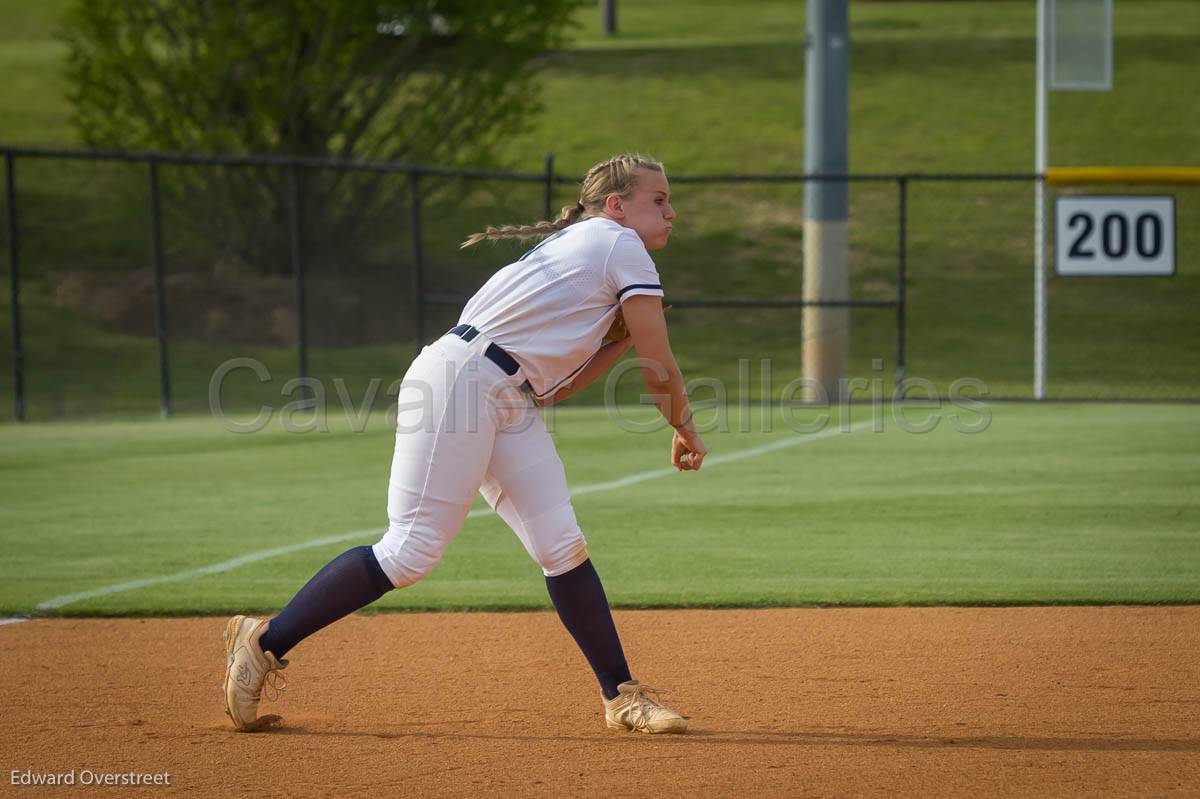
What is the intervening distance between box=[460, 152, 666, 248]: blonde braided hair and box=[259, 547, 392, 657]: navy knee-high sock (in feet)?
3.57

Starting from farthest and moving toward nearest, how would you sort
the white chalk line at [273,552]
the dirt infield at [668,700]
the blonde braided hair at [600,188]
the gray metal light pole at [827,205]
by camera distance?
the gray metal light pole at [827,205] → the white chalk line at [273,552] → the blonde braided hair at [600,188] → the dirt infield at [668,700]

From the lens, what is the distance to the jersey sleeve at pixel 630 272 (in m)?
4.50

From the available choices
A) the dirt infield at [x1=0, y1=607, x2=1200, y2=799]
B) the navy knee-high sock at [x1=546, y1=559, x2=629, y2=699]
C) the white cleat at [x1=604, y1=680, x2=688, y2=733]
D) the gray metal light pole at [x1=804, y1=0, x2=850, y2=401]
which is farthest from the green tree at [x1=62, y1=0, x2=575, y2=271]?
the white cleat at [x1=604, y1=680, x2=688, y2=733]

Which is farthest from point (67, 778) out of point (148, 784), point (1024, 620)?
point (1024, 620)

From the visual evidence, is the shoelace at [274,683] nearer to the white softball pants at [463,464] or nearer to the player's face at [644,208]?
the white softball pants at [463,464]

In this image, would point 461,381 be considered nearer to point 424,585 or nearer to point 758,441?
point 424,585

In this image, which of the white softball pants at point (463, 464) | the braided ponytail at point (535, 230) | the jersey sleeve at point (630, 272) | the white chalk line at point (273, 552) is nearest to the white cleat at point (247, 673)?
the white softball pants at point (463, 464)

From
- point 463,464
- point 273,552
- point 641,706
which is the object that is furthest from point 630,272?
point 273,552

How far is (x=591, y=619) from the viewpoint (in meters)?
4.68

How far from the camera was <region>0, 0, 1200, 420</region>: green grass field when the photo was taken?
83.1 feet

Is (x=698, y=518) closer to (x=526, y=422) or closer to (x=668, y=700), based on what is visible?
(x=668, y=700)

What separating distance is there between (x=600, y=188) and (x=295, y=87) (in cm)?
2047

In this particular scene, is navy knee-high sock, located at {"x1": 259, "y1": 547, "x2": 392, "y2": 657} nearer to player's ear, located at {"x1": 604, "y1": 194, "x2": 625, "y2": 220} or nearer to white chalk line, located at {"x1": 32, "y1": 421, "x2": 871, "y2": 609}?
player's ear, located at {"x1": 604, "y1": 194, "x2": 625, "y2": 220}

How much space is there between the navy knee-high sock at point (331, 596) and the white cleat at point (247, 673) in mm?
40
